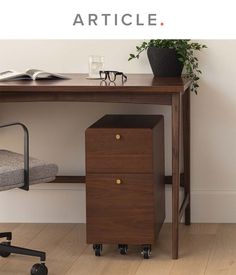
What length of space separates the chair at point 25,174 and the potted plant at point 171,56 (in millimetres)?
843

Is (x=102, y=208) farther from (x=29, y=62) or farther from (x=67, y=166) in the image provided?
(x=29, y=62)

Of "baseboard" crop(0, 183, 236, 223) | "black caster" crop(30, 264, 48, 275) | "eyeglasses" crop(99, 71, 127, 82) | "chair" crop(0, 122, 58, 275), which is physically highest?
"eyeglasses" crop(99, 71, 127, 82)

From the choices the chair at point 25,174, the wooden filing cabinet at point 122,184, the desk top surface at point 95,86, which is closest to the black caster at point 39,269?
the chair at point 25,174

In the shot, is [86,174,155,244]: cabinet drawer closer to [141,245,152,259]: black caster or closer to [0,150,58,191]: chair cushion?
[141,245,152,259]: black caster

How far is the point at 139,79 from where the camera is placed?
3.74m

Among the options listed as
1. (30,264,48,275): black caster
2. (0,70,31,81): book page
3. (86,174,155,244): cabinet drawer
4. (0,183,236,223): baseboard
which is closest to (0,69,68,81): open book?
(0,70,31,81): book page

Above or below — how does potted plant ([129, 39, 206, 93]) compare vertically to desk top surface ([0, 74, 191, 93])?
above

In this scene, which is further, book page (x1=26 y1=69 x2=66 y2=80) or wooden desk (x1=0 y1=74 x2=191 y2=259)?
book page (x1=26 y1=69 x2=66 y2=80)

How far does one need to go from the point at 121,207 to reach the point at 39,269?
19.0 inches

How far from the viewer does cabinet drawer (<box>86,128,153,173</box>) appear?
11.3 ft

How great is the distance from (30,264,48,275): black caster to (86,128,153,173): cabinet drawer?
0.48 metres

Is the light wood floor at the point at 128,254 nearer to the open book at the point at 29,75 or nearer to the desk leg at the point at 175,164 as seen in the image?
the desk leg at the point at 175,164

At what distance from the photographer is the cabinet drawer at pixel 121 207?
350cm

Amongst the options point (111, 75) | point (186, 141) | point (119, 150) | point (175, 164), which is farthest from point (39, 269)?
point (186, 141)
